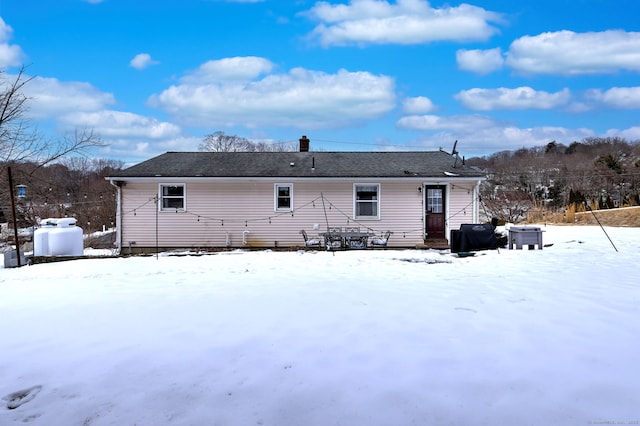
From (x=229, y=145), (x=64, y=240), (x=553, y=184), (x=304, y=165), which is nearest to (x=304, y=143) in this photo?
(x=304, y=165)

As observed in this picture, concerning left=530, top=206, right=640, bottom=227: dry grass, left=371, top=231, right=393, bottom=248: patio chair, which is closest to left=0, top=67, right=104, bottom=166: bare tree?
left=371, top=231, right=393, bottom=248: patio chair

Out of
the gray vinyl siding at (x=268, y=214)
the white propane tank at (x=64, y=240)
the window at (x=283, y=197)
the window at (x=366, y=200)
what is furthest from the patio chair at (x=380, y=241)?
the white propane tank at (x=64, y=240)

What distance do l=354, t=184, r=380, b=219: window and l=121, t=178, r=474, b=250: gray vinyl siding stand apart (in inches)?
7.7

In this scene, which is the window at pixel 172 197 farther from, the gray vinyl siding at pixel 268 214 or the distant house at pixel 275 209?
the gray vinyl siding at pixel 268 214

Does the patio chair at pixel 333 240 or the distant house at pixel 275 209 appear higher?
the distant house at pixel 275 209

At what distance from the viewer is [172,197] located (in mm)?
14367

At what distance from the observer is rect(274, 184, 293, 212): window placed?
14414 millimetres

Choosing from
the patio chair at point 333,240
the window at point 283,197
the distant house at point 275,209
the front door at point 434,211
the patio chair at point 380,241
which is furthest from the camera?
the front door at point 434,211

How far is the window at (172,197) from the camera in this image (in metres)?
14.4

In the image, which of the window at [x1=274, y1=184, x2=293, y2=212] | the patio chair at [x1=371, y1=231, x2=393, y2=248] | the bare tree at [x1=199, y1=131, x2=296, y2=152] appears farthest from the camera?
the bare tree at [x1=199, y1=131, x2=296, y2=152]

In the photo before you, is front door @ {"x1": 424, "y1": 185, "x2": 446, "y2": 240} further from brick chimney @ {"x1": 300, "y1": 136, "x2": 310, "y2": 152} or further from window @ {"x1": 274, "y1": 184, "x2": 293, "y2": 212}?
brick chimney @ {"x1": 300, "y1": 136, "x2": 310, "y2": 152}

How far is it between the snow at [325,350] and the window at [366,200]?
272 inches

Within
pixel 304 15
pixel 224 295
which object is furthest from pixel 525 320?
pixel 304 15

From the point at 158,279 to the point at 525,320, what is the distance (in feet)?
20.0
